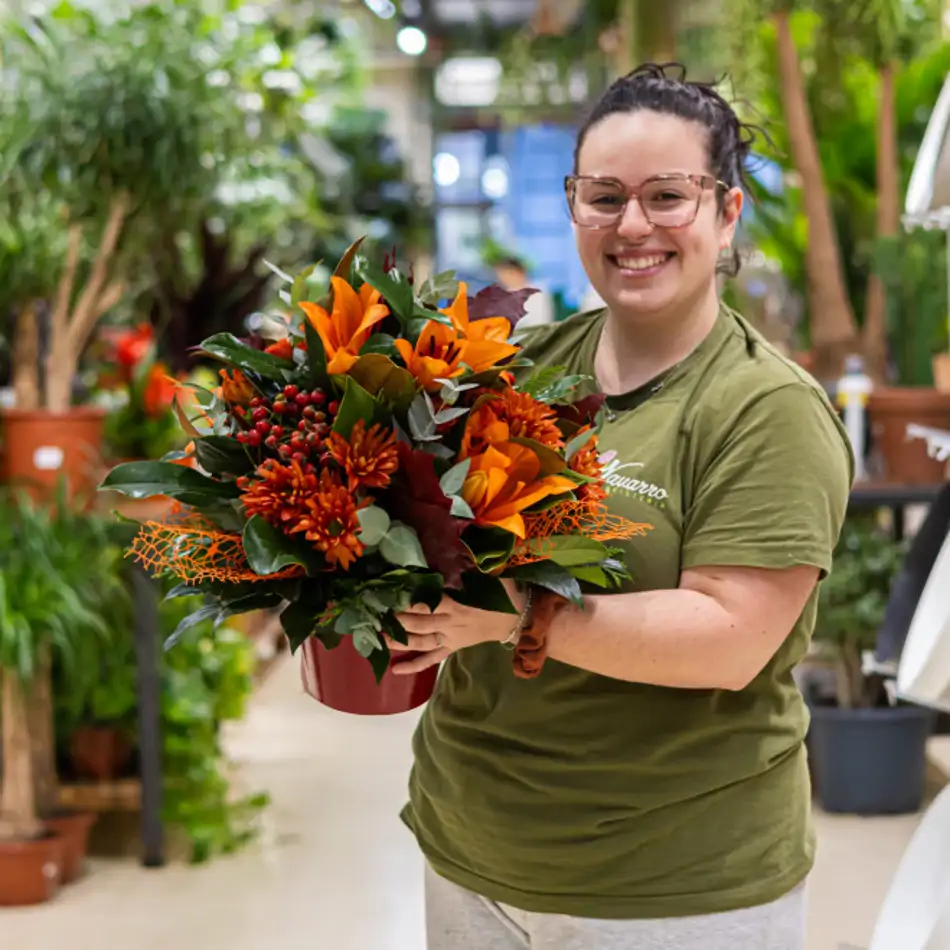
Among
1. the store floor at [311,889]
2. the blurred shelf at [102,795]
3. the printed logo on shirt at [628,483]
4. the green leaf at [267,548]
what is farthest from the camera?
the blurred shelf at [102,795]

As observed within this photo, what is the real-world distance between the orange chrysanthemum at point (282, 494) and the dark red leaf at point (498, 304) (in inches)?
11.2

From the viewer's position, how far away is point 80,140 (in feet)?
11.1

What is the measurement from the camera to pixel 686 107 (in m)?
1.41

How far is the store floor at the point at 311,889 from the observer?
3273 millimetres

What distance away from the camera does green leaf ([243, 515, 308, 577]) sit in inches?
43.7

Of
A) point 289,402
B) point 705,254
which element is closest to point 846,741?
point 705,254

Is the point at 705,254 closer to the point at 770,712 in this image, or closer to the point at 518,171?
the point at 770,712

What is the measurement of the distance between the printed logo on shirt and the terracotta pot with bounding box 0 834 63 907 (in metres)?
2.58

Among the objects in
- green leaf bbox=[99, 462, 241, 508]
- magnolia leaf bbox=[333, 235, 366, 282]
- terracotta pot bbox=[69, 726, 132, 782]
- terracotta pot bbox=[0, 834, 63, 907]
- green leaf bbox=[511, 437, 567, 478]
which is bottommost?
terracotta pot bbox=[0, 834, 63, 907]

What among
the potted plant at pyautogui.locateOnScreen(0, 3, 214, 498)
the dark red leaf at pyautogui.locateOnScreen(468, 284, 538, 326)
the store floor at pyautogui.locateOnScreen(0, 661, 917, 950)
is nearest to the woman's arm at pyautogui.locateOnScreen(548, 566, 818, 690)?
the dark red leaf at pyautogui.locateOnScreen(468, 284, 538, 326)

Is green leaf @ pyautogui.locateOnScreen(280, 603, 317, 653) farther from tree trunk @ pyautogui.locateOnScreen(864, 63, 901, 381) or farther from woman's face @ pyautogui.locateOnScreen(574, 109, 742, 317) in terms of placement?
tree trunk @ pyautogui.locateOnScreen(864, 63, 901, 381)

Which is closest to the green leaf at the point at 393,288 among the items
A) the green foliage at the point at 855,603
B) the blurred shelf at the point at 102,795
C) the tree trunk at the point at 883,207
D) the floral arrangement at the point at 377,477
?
the floral arrangement at the point at 377,477

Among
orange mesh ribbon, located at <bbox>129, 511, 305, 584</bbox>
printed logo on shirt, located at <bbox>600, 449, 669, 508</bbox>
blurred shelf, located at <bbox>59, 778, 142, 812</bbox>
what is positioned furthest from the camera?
blurred shelf, located at <bbox>59, 778, 142, 812</bbox>

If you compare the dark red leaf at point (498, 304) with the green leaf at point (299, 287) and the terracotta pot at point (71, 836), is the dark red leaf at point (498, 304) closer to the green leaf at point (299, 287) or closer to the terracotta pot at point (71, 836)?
the green leaf at point (299, 287)
